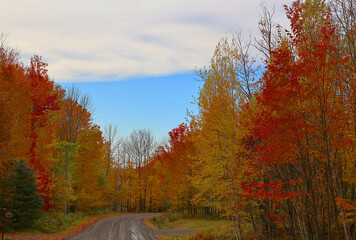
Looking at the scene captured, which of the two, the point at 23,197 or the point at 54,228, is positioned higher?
the point at 23,197

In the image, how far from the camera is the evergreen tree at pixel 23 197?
16.8 metres

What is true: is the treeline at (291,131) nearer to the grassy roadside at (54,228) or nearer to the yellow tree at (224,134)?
the yellow tree at (224,134)

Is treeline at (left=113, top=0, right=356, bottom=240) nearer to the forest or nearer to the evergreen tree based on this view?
the forest

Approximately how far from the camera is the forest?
706 cm

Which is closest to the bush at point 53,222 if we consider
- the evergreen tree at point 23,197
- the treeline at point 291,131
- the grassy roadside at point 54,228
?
the grassy roadside at point 54,228

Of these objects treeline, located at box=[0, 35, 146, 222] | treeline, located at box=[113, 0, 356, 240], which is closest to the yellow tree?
treeline, located at box=[113, 0, 356, 240]

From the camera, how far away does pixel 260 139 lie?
10.4 metres

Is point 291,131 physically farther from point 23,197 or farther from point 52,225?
point 52,225

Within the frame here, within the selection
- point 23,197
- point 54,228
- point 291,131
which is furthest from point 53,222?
point 291,131

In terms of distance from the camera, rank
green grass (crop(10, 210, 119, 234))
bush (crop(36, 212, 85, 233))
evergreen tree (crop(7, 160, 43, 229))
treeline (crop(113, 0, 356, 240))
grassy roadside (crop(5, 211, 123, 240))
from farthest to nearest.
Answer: bush (crop(36, 212, 85, 233)) → green grass (crop(10, 210, 119, 234)) → evergreen tree (crop(7, 160, 43, 229)) → grassy roadside (crop(5, 211, 123, 240)) → treeline (crop(113, 0, 356, 240))

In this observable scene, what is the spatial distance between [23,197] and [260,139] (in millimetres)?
15955

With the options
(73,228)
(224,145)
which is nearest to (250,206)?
→ (224,145)

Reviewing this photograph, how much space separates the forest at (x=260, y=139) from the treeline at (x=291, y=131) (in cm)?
5

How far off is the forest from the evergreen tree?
0.21ft
